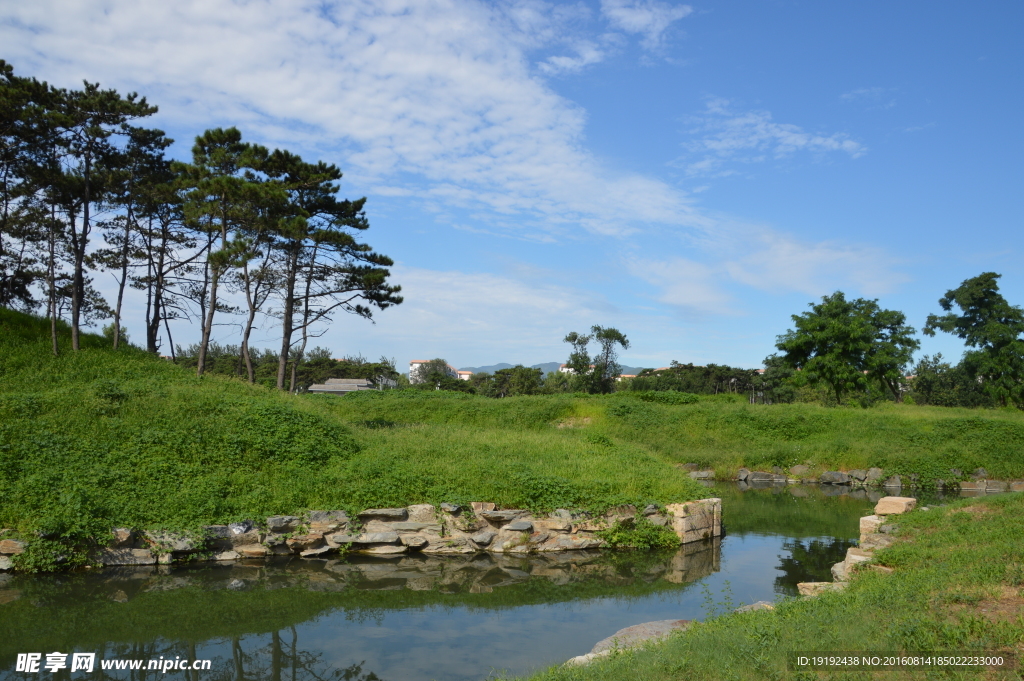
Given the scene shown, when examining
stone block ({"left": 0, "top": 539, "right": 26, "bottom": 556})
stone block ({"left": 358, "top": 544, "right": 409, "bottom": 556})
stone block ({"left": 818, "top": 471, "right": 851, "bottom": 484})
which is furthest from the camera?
stone block ({"left": 818, "top": 471, "right": 851, "bottom": 484})

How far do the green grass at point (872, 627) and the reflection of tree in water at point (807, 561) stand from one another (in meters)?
2.72

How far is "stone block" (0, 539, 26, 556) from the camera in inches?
371

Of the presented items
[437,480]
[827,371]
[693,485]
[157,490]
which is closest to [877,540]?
[693,485]

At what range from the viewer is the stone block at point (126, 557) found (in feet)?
32.6

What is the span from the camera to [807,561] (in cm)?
1151

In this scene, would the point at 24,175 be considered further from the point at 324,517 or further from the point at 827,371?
the point at 827,371

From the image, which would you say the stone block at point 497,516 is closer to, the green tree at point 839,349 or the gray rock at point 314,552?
the gray rock at point 314,552

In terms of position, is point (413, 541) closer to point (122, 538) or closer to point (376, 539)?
point (376, 539)

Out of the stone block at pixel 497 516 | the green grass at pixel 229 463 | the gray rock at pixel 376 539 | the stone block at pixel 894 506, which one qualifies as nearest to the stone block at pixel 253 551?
the green grass at pixel 229 463

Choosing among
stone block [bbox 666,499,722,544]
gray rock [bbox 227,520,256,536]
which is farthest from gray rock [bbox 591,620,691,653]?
gray rock [bbox 227,520,256,536]

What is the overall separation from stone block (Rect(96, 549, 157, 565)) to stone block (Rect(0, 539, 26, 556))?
3.20 ft

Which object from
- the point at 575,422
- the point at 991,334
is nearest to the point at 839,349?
the point at 991,334

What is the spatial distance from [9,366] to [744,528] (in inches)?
724

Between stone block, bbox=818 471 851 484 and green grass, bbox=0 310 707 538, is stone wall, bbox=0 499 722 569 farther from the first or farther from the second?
stone block, bbox=818 471 851 484
